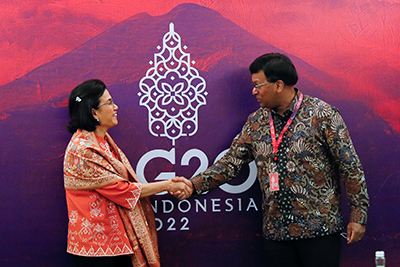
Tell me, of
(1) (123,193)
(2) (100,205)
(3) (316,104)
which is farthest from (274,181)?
(2) (100,205)

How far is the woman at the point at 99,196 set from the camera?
2.41m

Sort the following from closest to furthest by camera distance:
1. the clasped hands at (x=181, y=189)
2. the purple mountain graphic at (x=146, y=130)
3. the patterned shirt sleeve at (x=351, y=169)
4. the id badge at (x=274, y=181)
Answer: the patterned shirt sleeve at (x=351, y=169) < the id badge at (x=274, y=181) < the clasped hands at (x=181, y=189) < the purple mountain graphic at (x=146, y=130)

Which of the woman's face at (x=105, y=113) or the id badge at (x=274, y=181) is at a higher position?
the woman's face at (x=105, y=113)

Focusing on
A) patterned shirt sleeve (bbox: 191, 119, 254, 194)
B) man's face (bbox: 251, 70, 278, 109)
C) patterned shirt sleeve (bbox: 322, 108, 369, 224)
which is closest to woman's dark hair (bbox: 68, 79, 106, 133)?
patterned shirt sleeve (bbox: 191, 119, 254, 194)

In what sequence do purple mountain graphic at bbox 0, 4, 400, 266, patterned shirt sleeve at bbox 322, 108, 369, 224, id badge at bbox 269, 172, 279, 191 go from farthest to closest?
purple mountain graphic at bbox 0, 4, 400, 266 < id badge at bbox 269, 172, 279, 191 < patterned shirt sleeve at bbox 322, 108, 369, 224

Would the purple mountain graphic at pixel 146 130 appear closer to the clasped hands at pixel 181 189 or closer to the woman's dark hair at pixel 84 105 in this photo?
the clasped hands at pixel 181 189

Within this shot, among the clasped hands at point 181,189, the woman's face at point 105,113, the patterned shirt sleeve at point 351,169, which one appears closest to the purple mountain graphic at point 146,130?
the clasped hands at point 181,189

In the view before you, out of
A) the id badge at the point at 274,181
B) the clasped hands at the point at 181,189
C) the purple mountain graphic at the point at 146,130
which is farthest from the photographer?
the purple mountain graphic at the point at 146,130

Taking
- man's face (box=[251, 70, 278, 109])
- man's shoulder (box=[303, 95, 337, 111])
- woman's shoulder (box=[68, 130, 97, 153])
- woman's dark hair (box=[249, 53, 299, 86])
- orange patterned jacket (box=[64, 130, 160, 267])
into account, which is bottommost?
orange patterned jacket (box=[64, 130, 160, 267])

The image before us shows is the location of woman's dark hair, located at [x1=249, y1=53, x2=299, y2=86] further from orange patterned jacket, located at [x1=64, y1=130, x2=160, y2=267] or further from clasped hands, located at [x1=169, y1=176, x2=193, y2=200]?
orange patterned jacket, located at [x1=64, y1=130, x2=160, y2=267]

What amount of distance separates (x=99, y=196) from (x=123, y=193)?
148mm

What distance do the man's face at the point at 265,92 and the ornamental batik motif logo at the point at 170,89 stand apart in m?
0.54

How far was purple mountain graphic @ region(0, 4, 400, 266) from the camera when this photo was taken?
113 inches

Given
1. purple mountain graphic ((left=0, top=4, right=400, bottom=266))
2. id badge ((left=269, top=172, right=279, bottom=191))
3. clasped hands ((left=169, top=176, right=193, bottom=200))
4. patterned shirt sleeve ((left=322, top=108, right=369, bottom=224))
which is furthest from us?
purple mountain graphic ((left=0, top=4, right=400, bottom=266))
